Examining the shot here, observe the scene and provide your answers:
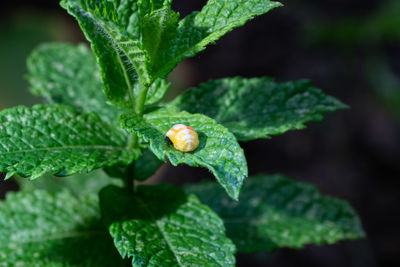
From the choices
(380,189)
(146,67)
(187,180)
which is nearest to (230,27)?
(146,67)

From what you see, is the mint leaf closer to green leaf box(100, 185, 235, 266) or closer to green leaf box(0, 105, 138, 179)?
Answer: green leaf box(0, 105, 138, 179)

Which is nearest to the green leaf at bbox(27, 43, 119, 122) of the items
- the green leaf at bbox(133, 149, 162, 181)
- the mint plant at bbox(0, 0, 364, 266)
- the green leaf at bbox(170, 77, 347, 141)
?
the mint plant at bbox(0, 0, 364, 266)

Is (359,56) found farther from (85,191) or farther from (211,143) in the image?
(211,143)

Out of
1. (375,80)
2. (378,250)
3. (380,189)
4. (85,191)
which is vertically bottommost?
(378,250)

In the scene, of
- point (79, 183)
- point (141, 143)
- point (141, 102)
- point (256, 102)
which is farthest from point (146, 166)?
point (79, 183)

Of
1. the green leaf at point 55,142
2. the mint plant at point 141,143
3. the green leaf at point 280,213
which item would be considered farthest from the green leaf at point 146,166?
the green leaf at point 280,213

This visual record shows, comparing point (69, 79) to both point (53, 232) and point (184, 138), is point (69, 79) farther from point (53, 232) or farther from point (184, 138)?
point (184, 138)
